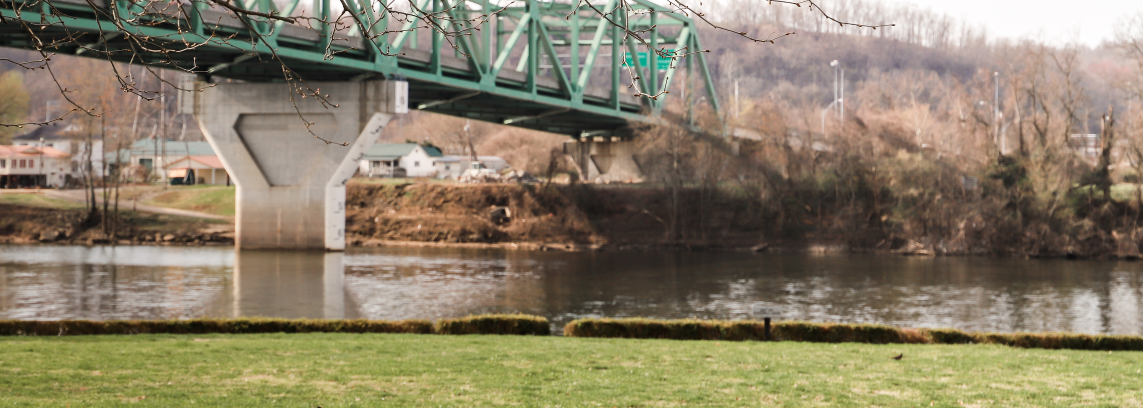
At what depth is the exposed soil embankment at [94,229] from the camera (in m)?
65.9

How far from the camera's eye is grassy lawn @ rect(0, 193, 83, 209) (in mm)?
71562

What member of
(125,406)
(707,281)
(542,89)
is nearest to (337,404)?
(125,406)

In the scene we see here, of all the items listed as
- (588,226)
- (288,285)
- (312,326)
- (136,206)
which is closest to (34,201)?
(136,206)

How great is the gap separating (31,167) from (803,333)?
3770 inches

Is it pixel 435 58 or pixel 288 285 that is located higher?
pixel 435 58

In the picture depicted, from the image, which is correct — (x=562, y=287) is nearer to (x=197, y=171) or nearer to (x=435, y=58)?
(x=435, y=58)

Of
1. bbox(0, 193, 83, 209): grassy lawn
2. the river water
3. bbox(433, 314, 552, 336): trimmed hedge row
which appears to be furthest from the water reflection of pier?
bbox(0, 193, 83, 209): grassy lawn

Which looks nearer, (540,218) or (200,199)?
(540,218)

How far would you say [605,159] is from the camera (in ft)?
293

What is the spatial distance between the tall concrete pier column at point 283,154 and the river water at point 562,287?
1.81 m

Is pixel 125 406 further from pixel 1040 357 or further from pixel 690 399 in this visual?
pixel 1040 357

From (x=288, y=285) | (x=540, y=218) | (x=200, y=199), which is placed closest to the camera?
(x=288, y=285)

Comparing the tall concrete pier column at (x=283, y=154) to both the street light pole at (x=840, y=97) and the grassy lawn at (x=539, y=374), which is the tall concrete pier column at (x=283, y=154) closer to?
the grassy lawn at (x=539, y=374)

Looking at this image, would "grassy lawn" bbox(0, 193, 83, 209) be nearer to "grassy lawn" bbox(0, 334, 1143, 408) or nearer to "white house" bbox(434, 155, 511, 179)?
"white house" bbox(434, 155, 511, 179)
